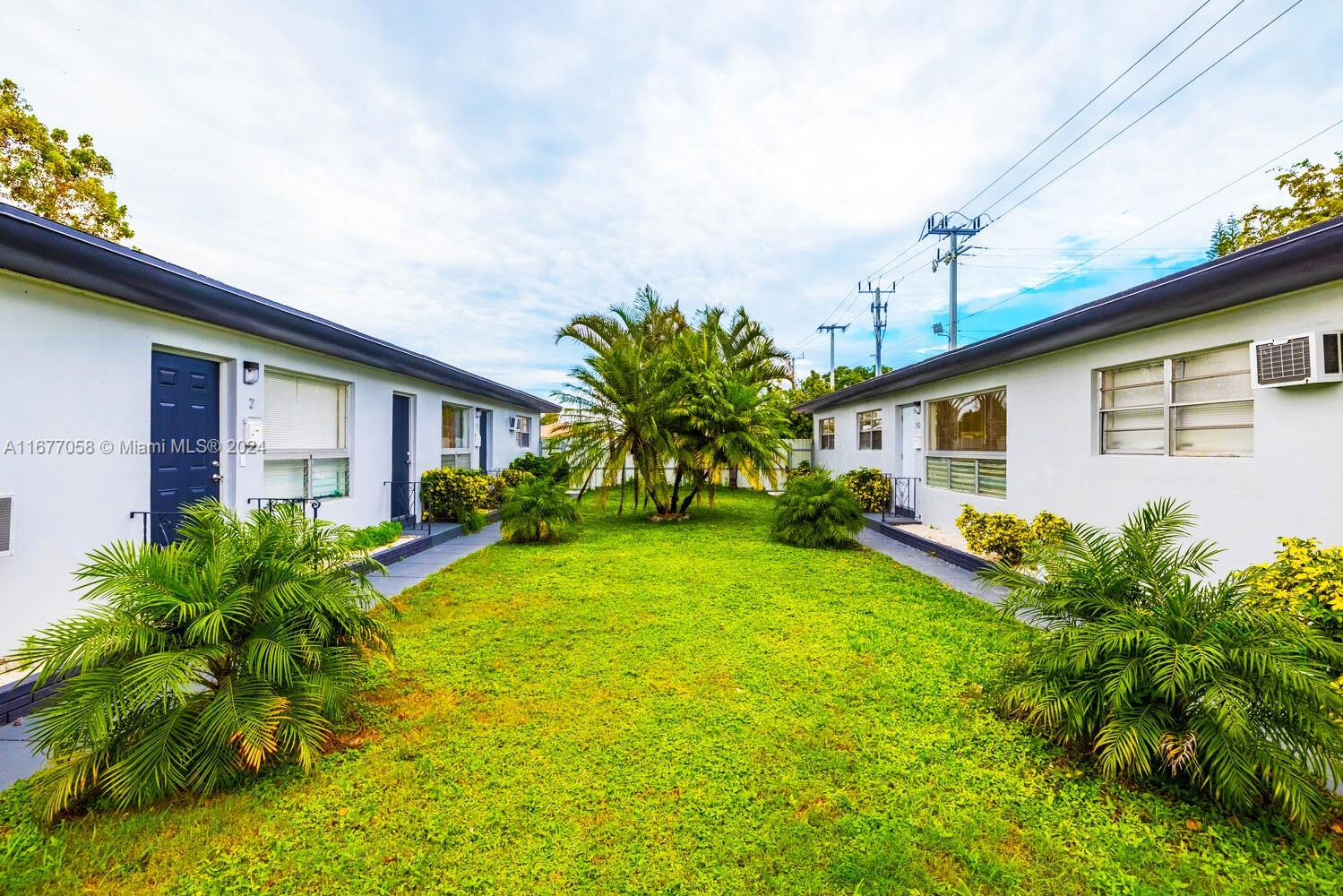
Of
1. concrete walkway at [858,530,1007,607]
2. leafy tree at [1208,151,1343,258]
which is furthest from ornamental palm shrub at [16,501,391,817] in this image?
leafy tree at [1208,151,1343,258]

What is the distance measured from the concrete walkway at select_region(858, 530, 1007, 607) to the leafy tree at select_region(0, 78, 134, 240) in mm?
16441

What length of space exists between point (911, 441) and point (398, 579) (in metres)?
9.70

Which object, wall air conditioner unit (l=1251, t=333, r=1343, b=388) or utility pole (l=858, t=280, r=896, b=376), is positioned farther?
utility pole (l=858, t=280, r=896, b=376)

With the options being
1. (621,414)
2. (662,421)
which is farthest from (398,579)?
(662,421)

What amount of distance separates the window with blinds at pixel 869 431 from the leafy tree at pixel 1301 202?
30.6 ft

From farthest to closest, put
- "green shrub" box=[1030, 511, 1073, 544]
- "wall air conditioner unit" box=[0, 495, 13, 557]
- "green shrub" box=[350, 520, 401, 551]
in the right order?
"green shrub" box=[350, 520, 401, 551] → "green shrub" box=[1030, 511, 1073, 544] → "wall air conditioner unit" box=[0, 495, 13, 557]

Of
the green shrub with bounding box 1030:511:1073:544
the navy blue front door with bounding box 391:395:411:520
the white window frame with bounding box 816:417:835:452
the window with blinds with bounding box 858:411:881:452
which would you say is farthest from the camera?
the white window frame with bounding box 816:417:835:452

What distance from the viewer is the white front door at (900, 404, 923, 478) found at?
10.8m

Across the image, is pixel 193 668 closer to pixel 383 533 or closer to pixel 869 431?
pixel 383 533

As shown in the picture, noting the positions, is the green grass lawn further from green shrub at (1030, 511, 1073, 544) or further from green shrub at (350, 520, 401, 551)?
green shrub at (350, 520, 401, 551)

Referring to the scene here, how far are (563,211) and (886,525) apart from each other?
11802 mm

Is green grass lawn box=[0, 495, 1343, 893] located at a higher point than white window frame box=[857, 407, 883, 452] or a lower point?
lower

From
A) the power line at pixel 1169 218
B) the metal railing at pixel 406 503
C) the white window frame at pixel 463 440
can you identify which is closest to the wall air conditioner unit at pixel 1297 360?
the power line at pixel 1169 218

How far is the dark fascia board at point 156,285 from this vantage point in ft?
11.2
